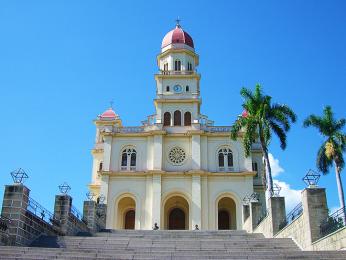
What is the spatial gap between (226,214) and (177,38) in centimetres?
2023

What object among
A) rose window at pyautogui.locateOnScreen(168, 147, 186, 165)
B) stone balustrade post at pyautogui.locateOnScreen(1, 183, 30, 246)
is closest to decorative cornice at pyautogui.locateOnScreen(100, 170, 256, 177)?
rose window at pyautogui.locateOnScreen(168, 147, 186, 165)

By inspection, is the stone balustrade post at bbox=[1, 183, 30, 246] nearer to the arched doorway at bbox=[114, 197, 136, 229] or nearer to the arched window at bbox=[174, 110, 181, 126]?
the arched doorway at bbox=[114, 197, 136, 229]

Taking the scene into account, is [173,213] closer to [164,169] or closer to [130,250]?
[164,169]

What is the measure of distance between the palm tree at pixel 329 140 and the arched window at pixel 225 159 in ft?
33.5

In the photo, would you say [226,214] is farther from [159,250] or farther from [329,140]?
[159,250]

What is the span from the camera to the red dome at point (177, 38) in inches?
1949

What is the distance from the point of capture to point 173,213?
146 ft

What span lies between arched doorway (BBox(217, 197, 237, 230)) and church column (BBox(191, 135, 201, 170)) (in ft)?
14.4

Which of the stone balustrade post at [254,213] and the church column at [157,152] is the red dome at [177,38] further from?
the stone balustrade post at [254,213]

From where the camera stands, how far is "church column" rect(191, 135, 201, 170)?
41.3 meters

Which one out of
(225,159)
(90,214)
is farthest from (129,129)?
(90,214)

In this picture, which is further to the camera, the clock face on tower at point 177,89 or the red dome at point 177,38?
the red dome at point 177,38

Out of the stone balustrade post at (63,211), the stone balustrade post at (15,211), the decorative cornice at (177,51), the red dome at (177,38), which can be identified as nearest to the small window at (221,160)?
the decorative cornice at (177,51)

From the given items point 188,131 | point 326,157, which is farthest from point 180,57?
point 326,157
